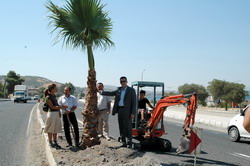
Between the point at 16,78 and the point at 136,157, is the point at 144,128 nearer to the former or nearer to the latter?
the point at 136,157

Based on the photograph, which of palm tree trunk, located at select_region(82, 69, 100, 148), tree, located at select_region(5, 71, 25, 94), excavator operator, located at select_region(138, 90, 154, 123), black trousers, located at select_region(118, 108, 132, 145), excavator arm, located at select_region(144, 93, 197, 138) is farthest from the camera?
tree, located at select_region(5, 71, 25, 94)

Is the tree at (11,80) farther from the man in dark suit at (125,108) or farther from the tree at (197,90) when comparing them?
the man in dark suit at (125,108)

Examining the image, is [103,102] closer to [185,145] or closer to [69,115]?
[69,115]

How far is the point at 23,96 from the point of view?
66.0m

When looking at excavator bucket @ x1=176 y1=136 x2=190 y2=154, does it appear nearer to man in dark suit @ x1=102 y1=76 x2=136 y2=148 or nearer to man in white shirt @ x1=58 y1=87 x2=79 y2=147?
man in dark suit @ x1=102 y1=76 x2=136 y2=148

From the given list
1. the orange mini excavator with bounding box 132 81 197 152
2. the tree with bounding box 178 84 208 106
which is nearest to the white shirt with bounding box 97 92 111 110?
the orange mini excavator with bounding box 132 81 197 152

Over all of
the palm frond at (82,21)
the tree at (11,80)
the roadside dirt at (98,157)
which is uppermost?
the tree at (11,80)

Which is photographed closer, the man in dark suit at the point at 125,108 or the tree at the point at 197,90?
the man in dark suit at the point at 125,108

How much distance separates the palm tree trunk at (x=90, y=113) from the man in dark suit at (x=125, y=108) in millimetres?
755

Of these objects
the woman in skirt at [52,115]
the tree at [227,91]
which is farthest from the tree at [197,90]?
the woman in skirt at [52,115]

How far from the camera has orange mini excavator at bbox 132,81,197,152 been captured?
9484 millimetres

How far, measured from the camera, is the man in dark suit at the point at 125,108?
9062 mm

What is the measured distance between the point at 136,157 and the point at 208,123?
16.5m

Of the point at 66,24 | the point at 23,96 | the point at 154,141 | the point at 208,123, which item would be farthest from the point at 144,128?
the point at 23,96
